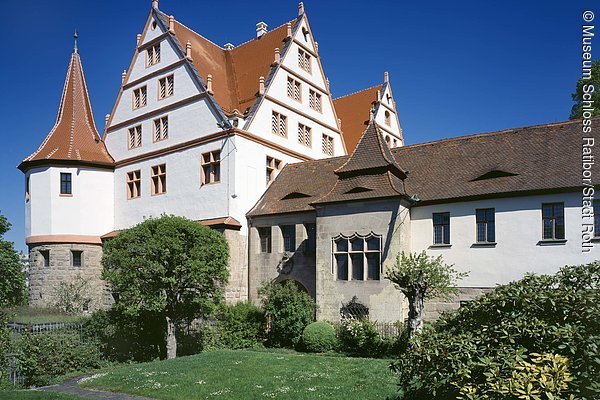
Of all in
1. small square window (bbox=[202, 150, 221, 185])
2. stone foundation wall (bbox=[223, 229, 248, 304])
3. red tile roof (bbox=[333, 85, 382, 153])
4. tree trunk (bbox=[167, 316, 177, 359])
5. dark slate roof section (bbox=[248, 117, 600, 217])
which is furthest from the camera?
red tile roof (bbox=[333, 85, 382, 153])

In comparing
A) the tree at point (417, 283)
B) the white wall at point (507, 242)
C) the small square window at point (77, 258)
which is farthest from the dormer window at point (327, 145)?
the tree at point (417, 283)

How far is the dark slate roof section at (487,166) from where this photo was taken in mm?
20000

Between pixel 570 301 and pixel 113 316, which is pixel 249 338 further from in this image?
pixel 570 301

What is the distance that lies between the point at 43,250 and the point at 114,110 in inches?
377

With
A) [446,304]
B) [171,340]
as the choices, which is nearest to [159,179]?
[171,340]

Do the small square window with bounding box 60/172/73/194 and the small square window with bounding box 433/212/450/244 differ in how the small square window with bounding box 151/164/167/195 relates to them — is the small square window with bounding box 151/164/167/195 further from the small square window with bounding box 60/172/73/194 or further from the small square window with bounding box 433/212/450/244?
the small square window with bounding box 433/212/450/244

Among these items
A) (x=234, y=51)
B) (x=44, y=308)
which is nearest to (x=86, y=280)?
(x=44, y=308)

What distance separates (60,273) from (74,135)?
8682mm

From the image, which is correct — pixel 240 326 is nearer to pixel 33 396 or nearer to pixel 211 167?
pixel 211 167

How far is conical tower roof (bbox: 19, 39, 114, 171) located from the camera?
31.5 metres

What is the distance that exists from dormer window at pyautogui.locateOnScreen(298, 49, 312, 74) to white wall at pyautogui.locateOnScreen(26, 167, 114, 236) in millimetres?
14000

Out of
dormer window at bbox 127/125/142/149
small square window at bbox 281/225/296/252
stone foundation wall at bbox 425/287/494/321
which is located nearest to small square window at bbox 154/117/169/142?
dormer window at bbox 127/125/142/149

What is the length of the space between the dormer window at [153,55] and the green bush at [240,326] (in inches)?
607

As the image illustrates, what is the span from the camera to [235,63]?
3247 cm
